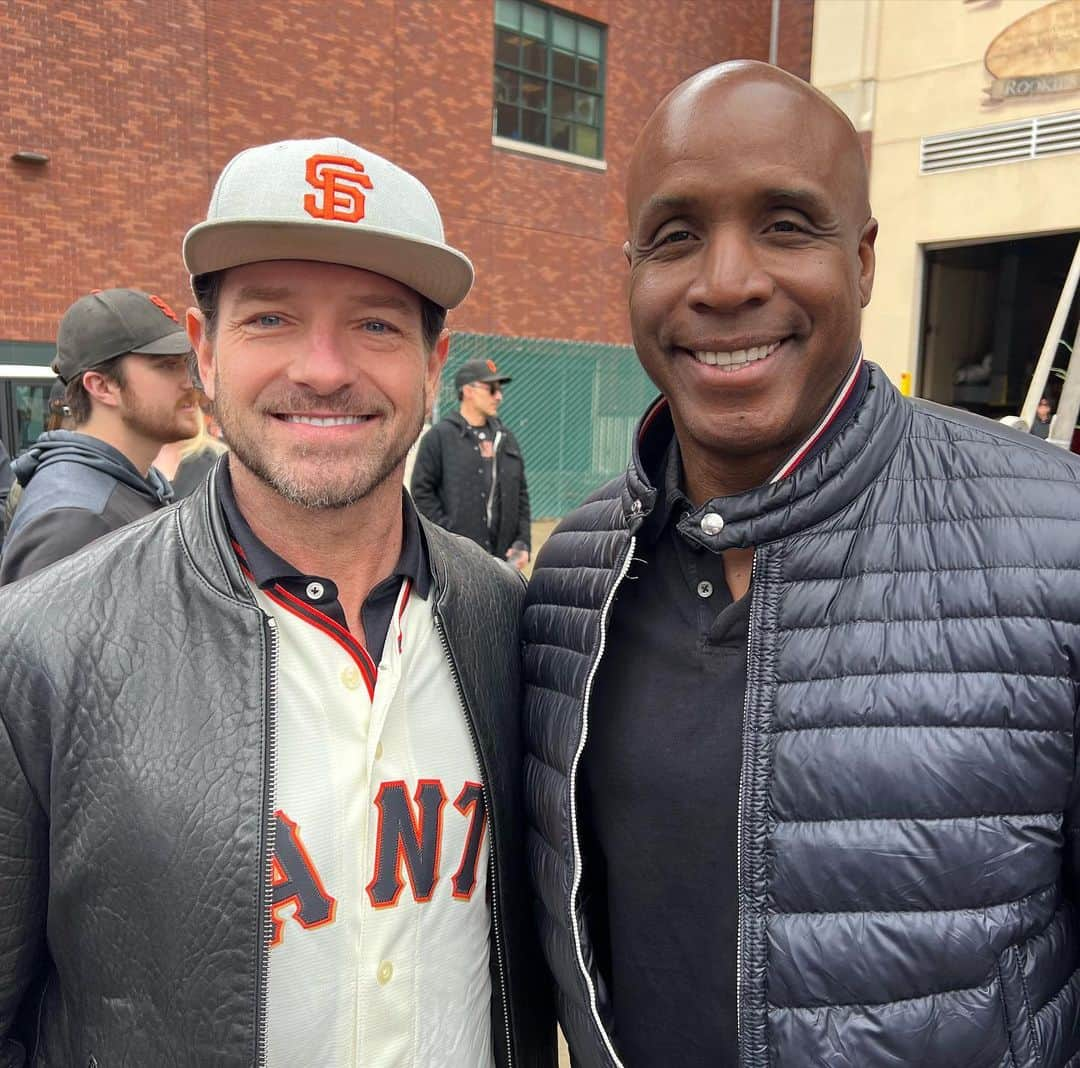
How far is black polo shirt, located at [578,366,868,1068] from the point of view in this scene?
1628 mm

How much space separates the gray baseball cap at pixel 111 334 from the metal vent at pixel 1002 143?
14954mm

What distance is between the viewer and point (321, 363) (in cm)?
179

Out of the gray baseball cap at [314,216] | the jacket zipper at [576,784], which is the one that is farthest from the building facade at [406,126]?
the jacket zipper at [576,784]

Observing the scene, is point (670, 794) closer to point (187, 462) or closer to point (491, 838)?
point (491, 838)

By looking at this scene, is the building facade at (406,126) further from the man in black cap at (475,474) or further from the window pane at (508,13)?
the man in black cap at (475,474)

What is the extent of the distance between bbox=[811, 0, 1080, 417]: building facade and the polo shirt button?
14749 mm

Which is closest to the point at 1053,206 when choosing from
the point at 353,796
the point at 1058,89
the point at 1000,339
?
the point at 1058,89

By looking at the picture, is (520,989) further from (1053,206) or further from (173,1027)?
(1053,206)

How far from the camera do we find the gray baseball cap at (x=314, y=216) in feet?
5.67

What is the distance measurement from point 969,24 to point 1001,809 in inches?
658

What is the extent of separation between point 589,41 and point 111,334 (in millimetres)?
16779

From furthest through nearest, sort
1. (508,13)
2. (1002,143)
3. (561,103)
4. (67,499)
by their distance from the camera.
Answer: (561,103), (508,13), (1002,143), (67,499)

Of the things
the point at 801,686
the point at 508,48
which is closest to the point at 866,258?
the point at 801,686

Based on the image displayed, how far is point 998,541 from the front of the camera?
4.91ft
